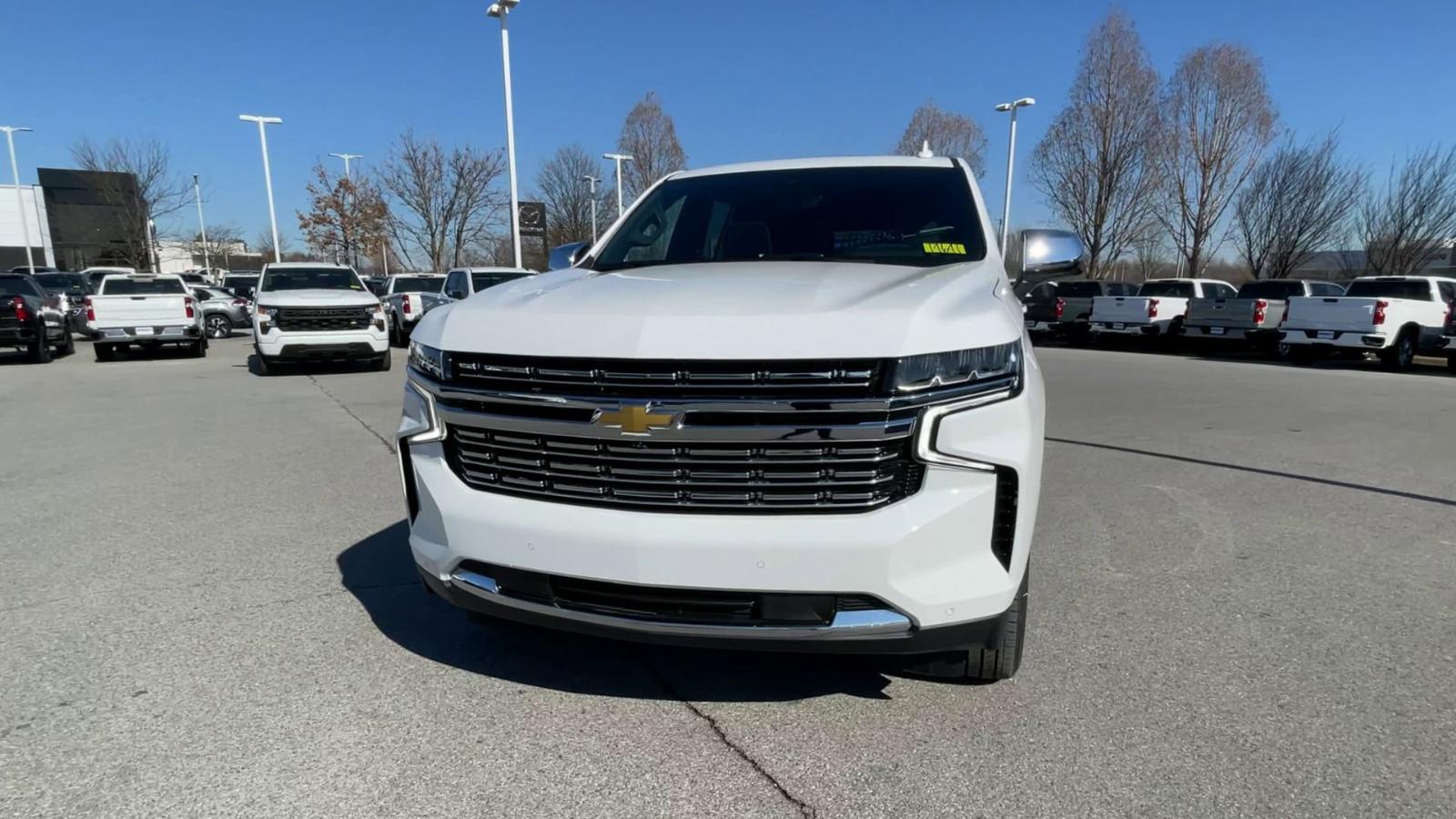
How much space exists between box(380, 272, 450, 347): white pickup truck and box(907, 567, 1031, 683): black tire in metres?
16.4

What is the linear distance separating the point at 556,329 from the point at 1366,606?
3764 millimetres

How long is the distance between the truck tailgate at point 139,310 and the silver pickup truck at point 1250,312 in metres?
22.5

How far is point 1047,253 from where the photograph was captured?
4156 mm

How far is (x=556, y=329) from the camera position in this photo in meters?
2.45

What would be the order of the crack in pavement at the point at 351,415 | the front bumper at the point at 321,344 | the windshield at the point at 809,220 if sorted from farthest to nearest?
1. the front bumper at the point at 321,344
2. the crack in pavement at the point at 351,415
3. the windshield at the point at 809,220

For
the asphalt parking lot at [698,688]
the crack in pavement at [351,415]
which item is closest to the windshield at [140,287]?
the crack in pavement at [351,415]

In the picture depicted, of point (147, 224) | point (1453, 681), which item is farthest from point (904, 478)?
point (147, 224)

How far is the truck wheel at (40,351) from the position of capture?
1602cm

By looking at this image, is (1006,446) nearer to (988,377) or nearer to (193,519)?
(988,377)

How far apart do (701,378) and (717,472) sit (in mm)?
275

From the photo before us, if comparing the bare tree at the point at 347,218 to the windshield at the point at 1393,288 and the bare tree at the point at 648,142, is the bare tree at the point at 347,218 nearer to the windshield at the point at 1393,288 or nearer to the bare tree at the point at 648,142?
the bare tree at the point at 648,142

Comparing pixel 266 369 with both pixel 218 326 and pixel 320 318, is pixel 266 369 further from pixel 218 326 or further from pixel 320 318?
pixel 218 326

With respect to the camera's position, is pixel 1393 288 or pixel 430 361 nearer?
pixel 430 361

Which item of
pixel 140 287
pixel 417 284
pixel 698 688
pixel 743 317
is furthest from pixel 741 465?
pixel 417 284
